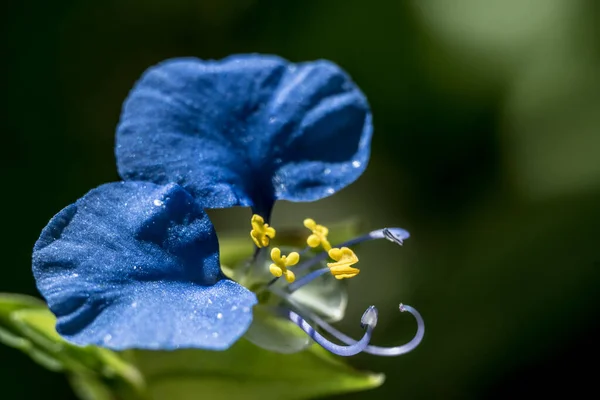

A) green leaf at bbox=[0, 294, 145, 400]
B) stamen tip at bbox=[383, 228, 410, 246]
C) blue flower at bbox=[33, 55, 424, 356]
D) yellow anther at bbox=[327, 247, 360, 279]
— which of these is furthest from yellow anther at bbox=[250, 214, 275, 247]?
green leaf at bbox=[0, 294, 145, 400]

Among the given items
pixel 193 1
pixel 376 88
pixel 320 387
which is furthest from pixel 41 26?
pixel 320 387

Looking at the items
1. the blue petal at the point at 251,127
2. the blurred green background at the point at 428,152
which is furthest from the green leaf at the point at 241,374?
the blurred green background at the point at 428,152

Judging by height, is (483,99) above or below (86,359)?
above

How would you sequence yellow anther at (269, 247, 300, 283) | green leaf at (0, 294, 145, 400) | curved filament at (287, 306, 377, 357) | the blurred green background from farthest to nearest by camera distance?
the blurred green background → green leaf at (0, 294, 145, 400) → yellow anther at (269, 247, 300, 283) → curved filament at (287, 306, 377, 357)

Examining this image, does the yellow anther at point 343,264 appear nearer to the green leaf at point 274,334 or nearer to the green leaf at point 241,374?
the green leaf at point 274,334

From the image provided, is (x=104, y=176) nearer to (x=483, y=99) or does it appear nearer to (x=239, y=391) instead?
(x=239, y=391)

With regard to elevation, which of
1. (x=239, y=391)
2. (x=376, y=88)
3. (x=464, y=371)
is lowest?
(x=464, y=371)

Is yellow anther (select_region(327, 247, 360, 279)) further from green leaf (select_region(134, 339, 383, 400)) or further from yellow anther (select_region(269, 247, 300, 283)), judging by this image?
green leaf (select_region(134, 339, 383, 400))
